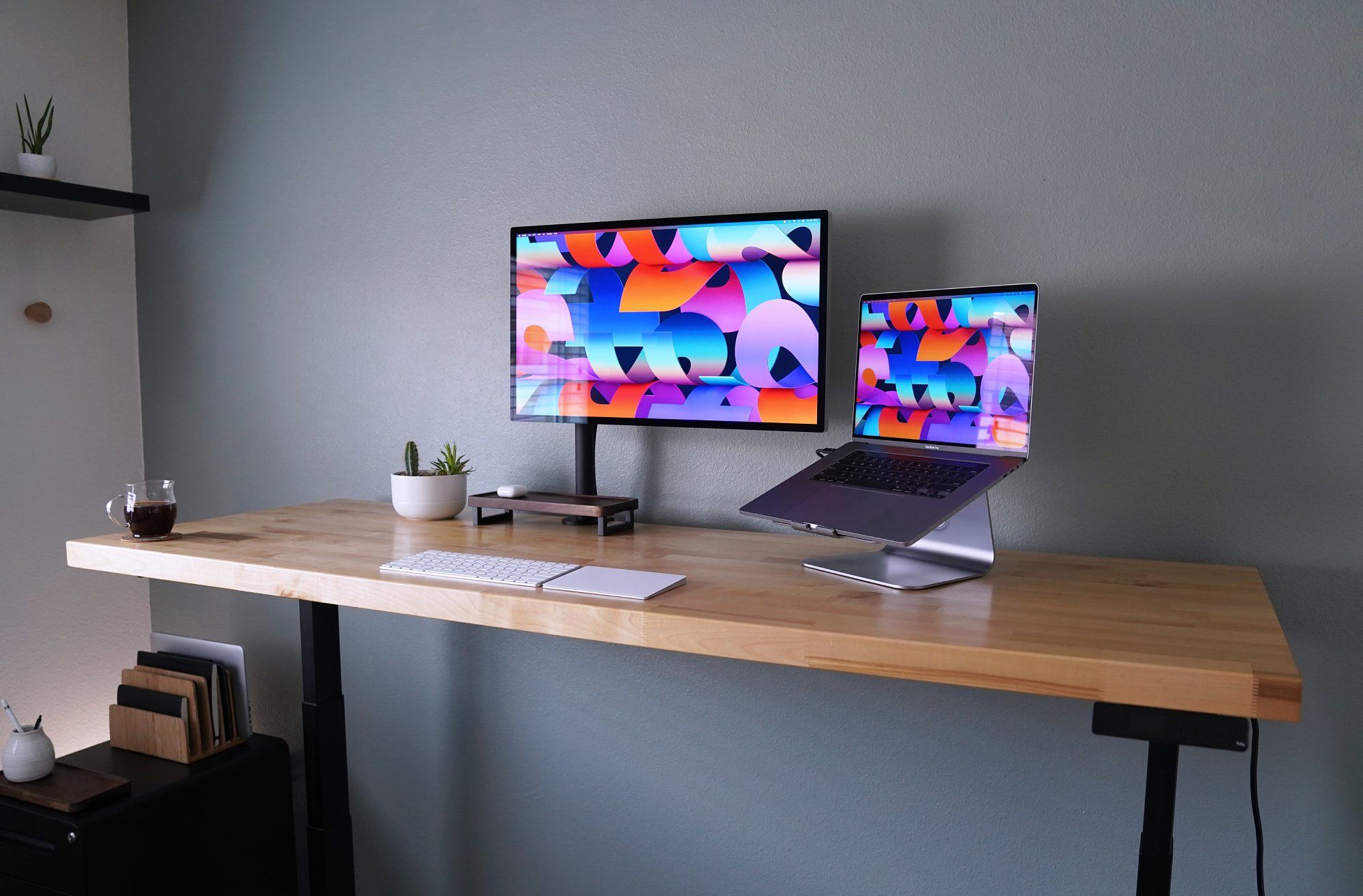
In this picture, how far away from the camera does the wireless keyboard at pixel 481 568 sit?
1.32m

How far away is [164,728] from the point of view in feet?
6.56

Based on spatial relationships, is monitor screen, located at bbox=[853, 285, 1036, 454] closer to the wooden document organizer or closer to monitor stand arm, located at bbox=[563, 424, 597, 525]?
monitor stand arm, located at bbox=[563, 424, 597, 525]

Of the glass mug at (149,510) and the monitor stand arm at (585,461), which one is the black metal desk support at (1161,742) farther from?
the glass mug at (149,510)

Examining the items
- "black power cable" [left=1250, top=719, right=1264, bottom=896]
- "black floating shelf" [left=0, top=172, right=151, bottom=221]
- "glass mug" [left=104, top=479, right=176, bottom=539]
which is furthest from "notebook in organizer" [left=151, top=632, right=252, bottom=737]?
"black power cable" [left=1250, top=719, right=1264, bottom=896]

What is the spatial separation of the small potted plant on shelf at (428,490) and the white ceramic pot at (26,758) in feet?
2.91

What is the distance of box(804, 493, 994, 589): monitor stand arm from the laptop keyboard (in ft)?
0.15

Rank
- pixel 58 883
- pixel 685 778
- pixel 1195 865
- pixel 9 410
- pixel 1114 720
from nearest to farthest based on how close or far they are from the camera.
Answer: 1. pixel 1114 720
2. pixel 1195 865
3. pixel 58 883
4. pixel 685 778
5. pixel 9 410

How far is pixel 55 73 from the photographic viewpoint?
7.88 feet

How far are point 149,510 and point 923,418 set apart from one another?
4.67ft

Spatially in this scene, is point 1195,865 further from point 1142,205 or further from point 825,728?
point 1142,205

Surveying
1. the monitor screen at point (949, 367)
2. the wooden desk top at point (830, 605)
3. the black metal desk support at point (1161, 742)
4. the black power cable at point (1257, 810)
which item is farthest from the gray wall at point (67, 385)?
the black power cable at point (1257, 810)

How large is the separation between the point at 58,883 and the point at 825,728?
1523 millimetres

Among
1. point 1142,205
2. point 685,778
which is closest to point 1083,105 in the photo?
point 1142,205

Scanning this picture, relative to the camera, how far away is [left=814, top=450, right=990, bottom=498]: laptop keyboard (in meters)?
1.31
